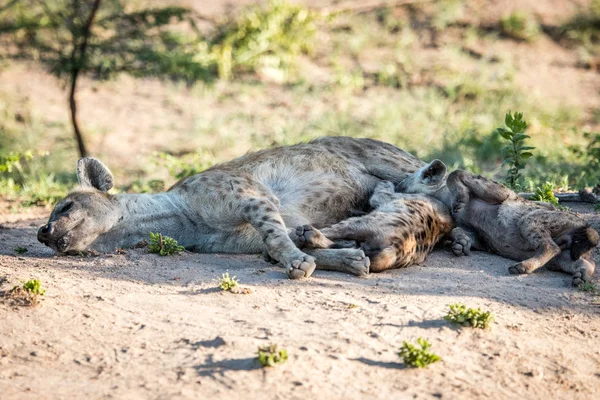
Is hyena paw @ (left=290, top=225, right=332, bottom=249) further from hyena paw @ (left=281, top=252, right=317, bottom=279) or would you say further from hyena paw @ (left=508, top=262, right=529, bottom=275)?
hyena paw @ (left=508, top=262, right=529, bottom=275)

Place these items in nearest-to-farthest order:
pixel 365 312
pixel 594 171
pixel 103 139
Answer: pixel 365 312 → pixel 594 171 → pixel 103 139

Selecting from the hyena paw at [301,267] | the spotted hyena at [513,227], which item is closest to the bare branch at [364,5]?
the spotted hyena at [513,227]

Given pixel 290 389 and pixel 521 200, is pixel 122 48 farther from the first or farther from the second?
pixel 290 389

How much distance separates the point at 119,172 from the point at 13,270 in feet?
14.6

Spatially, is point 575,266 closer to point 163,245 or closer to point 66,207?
point 163,245

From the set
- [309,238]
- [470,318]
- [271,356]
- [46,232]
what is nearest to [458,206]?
[309,238]

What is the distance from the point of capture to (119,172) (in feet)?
28.2

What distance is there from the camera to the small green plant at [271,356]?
308 cm

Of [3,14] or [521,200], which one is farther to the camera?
[3,14]

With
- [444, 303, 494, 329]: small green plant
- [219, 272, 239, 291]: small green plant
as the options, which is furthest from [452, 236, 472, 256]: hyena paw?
[219, 272, 239, 291]: small green plant

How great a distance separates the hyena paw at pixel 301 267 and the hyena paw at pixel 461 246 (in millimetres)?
1046

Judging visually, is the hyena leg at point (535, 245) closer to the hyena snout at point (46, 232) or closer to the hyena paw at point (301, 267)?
the hyena paw at point (301, 267)

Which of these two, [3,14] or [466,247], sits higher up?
[3,14]

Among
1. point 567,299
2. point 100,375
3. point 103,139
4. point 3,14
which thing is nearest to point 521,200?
point 567,299
